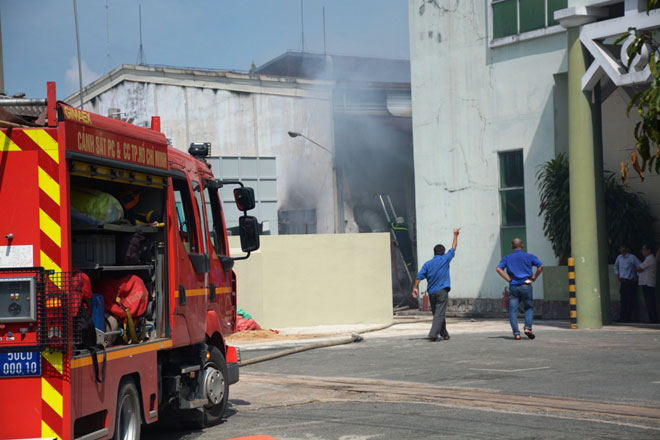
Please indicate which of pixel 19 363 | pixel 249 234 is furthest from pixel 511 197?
pixel 19 363

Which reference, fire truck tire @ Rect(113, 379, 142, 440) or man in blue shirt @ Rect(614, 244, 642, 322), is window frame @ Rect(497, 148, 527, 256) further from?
fire truck tire @ Rect(113, 379, 142, 440)

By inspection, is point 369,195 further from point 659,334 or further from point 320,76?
point 659,334

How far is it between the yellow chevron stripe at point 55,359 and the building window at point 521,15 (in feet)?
68.9

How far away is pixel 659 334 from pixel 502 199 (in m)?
9.71

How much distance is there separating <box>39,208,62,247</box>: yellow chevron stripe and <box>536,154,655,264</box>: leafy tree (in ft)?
61.4

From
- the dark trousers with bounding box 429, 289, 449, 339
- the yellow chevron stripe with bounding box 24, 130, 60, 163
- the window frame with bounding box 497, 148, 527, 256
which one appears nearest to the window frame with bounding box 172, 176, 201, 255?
the yellow chevron stripe with bounding box 24, 130, 60, 163

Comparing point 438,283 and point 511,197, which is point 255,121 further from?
point 438,283

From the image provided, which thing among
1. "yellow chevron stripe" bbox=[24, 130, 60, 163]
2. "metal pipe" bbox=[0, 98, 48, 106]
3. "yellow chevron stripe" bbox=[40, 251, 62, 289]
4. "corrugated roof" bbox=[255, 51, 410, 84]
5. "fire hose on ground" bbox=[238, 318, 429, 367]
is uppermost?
"corrugated roof" bbox=[255, 51, 410, 84]

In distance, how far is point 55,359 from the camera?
6.40 meters

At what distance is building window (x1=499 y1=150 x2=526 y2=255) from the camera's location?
2678 centimetres

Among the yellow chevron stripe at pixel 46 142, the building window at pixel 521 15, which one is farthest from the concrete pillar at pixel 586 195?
the yellow chevron stripe at pixel 46 142

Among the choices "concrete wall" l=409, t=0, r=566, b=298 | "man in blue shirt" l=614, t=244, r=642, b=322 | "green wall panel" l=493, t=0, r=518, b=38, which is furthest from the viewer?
"green wall panel" l=493, t=0, r=518, b=38

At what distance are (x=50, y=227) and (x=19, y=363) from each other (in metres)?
0.92

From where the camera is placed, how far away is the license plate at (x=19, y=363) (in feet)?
21.0
